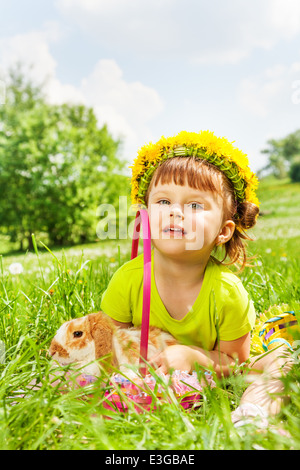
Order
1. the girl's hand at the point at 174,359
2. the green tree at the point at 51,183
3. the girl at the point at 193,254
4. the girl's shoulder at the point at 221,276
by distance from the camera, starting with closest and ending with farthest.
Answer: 1. the girl's hand at the point at 174,359
2. the girl at the point at 193,254
3. the girl's shoulder at the point at 221,276
4. the green tree at the point at 51,183

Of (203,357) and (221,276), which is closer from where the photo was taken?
(203,357)

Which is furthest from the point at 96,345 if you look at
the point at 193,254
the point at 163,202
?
the point at 163,202

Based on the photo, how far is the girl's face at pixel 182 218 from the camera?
1771 millimetres

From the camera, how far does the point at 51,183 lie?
39.1 ft

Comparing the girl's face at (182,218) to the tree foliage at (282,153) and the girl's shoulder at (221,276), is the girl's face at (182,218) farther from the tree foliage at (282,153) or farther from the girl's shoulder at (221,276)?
the tree foliage at (282,153)

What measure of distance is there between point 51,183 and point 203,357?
10.7m

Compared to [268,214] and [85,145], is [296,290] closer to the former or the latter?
[85,145]

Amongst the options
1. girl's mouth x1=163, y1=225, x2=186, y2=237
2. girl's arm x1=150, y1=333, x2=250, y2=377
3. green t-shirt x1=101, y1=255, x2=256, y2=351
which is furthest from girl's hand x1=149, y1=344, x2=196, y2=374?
girl's mouth x1=163, y1=225, x2=186, y2=237

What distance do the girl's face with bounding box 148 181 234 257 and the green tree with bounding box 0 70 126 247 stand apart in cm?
989

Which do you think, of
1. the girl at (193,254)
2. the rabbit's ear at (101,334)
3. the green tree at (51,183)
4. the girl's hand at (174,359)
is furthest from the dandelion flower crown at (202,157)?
the green tree at (51,183)

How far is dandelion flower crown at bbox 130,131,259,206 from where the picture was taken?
189 cm

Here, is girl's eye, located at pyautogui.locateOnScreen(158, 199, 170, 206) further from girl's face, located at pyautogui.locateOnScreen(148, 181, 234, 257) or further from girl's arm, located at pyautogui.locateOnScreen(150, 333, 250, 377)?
girl's arm, located at pyautogui.locateOnScreen(150, 333, 250, 377)

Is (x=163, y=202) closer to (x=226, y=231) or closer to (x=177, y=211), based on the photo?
(x=177, y=211)
